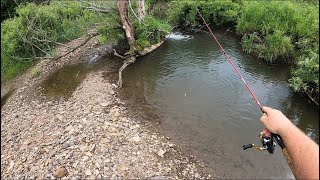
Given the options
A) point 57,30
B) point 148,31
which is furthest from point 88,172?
point 57,30

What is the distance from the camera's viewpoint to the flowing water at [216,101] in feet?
23.4

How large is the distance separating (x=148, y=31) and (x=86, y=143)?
22.8ft

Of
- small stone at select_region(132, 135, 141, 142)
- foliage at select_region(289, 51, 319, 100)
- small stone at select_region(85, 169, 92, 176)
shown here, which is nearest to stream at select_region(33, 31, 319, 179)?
foliage at select_region(289, 51, 319, 100)

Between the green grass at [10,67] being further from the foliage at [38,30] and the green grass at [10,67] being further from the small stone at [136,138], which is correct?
the small stone at [136,138]

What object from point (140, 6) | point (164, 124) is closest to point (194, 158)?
point (164, 124)

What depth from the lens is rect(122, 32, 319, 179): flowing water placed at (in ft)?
23.4

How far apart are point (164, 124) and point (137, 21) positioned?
612cm

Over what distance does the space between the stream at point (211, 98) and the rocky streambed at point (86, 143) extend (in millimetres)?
452

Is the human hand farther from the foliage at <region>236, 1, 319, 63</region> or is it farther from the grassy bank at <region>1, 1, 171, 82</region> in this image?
the grassy bank at <region>1, 1, 171, 82</region>

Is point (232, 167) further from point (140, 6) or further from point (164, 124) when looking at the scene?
point (140, 6)

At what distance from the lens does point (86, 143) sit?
25.0 ft

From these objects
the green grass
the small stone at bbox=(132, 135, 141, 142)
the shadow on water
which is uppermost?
the small stone at bbox=(132, 135, 141, 142)

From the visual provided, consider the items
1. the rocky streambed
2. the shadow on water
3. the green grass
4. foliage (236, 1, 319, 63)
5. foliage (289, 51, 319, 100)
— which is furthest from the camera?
the green grass

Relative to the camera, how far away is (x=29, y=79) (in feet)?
42.0
